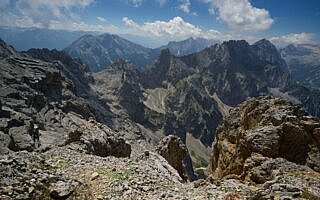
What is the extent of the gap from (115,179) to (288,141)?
24.0 meters

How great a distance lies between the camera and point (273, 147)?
4097 cm

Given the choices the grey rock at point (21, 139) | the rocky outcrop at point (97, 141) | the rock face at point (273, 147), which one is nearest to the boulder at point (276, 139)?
the rock face at point (273, 147)

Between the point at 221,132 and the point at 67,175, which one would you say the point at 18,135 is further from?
the point at 67,175

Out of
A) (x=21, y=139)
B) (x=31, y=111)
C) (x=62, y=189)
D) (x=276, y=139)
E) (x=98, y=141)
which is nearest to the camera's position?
(x=62, y=189)

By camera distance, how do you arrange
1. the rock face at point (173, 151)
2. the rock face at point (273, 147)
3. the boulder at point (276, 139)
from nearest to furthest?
the rock face at point (273, 147) → the boulder at point (276, 139) → the rock face at point (173, 151)

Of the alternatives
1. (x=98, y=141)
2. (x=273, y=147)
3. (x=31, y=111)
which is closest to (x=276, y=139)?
(x=273, y=147)

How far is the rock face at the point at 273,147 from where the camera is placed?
1394 inches

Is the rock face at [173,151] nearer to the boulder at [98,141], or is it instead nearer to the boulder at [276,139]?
the boulder at [98,141]

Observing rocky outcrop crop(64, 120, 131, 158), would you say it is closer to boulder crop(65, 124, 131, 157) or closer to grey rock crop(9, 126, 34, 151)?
boulder crop(65, 124, 131, 157)

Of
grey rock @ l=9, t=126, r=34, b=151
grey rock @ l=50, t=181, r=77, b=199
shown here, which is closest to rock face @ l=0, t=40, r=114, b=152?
grey rock @ l=9, t=126, r=34, b=151

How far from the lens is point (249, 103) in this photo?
5775cm

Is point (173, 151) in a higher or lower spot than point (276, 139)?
lower

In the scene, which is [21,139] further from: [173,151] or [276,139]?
[276,139]

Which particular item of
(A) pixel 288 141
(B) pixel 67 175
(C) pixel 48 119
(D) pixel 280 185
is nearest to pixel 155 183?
(B) pixel 67 175
